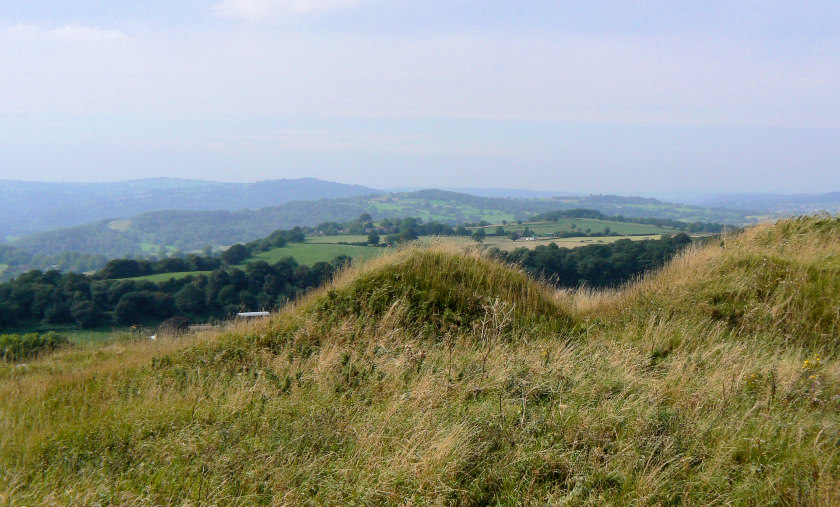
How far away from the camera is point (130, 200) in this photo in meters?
138

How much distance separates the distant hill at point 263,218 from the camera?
7069cm

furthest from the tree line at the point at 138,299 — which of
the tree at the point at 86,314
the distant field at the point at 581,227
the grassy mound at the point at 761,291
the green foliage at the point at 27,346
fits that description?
the distant field at the point at 581,227

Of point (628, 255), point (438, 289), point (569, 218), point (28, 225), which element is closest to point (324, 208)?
point (569, 218)

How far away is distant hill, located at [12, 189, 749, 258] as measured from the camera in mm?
70688

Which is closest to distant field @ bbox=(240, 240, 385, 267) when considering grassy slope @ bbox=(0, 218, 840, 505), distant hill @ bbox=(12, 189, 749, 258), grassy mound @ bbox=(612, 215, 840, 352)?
grassy slope @ bbox=(0, 218, 840, 505)

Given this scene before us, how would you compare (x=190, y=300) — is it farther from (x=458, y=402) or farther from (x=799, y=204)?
(x=799, y=204)

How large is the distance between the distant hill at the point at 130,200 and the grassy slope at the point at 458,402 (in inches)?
4268

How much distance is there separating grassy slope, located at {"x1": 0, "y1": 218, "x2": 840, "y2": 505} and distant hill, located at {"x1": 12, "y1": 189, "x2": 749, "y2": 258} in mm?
55977

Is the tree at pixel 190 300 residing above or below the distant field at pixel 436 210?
below

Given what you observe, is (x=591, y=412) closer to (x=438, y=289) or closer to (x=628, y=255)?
(x=438, y=289)

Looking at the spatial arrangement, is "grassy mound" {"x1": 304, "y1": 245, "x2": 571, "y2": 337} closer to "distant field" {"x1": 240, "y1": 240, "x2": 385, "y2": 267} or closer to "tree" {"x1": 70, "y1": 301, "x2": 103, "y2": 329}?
"tree" {"x1": 70, "y1": 301, "x2": 103, "y2": 329}

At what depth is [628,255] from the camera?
15.6 m

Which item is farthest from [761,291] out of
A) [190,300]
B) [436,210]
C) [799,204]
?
[436,210]

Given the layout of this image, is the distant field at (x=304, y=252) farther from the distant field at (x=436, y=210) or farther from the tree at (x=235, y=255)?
the distant field at (x=436, y=210)
